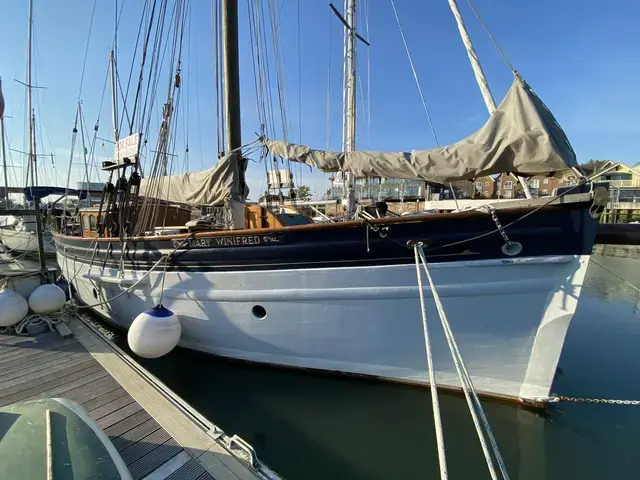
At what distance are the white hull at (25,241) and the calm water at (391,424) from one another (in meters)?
20.5

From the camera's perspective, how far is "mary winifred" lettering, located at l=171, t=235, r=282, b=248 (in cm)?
454

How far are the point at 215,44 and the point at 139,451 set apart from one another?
7.77 m

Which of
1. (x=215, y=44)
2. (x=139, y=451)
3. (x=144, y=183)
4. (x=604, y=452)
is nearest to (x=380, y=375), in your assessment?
(x=604, y=452)

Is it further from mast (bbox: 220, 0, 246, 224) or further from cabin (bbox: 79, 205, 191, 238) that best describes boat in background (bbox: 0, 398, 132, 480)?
cabin (bbox: 79, 205, 191, 238)

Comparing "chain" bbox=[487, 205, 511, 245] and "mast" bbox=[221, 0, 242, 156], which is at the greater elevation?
"mast" bbox=[221, 0, 242, 156]

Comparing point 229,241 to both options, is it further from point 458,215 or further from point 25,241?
point 25,241

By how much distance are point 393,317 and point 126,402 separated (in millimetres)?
3231

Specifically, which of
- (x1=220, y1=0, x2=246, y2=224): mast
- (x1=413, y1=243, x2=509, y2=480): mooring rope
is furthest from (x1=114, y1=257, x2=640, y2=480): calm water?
(x1=220, y1=0, x2=246, y2=224): mast

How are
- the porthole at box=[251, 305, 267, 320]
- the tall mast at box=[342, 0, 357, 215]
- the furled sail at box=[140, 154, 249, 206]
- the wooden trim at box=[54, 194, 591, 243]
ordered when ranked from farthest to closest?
the tall mast at box=[342, 0, 357, 215]
the furled sail at box=[140, 154, 249, 206]
the porthole at box=[251, 305, 267, 320]
the wooden trim at box=[54, 194, 591, 243]

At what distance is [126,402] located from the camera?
3672 millimetres

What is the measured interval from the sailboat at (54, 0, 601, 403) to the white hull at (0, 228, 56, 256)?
65.9ft

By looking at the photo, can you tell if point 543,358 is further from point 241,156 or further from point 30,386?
point 30,386

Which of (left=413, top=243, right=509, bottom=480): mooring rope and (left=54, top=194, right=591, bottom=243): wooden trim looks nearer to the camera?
(left=413, top=243, right=509, bottom=480): mooring rope

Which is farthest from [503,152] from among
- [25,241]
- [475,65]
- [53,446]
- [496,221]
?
[25,241]
